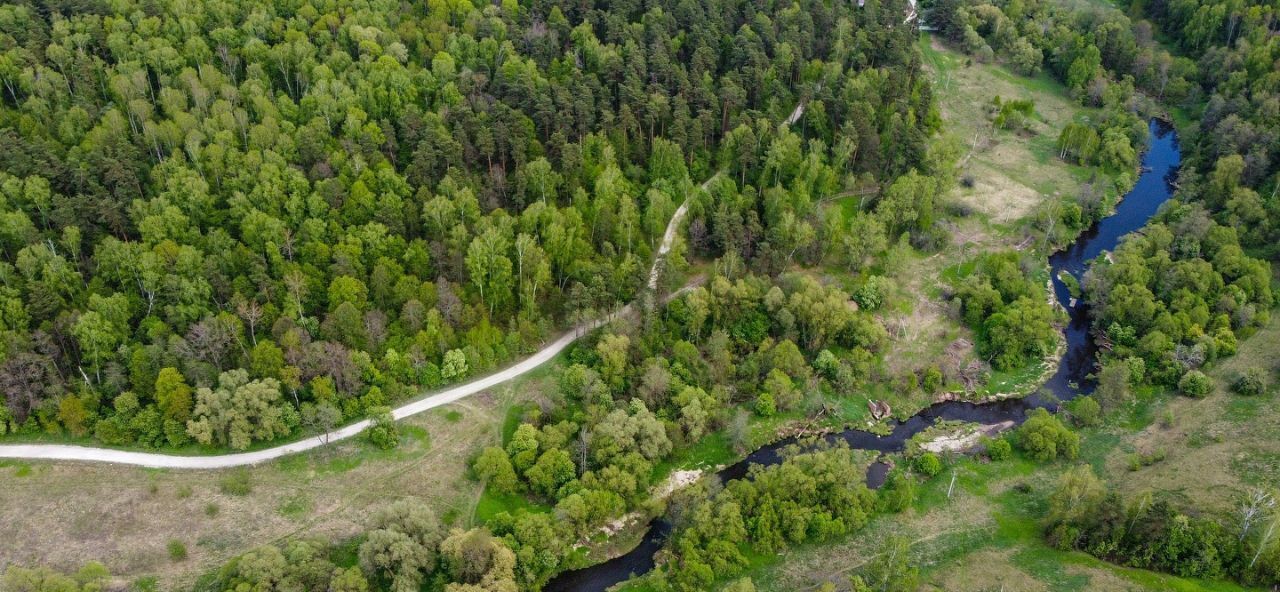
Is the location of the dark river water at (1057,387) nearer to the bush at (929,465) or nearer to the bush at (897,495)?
the bush at (897,495)

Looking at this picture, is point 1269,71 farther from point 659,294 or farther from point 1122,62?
point 659,294

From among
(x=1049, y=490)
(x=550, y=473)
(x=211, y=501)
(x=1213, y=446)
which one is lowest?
(x=211, y=501)

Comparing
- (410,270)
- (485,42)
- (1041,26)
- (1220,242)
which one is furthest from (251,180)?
(1041,26)

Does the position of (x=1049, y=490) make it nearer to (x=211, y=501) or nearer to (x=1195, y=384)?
(x=1195, y=384)

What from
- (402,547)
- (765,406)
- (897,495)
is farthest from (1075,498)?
(402,547)

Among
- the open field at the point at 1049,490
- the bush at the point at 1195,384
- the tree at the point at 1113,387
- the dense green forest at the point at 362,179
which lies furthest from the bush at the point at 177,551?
the bush at the point at 1195,384
